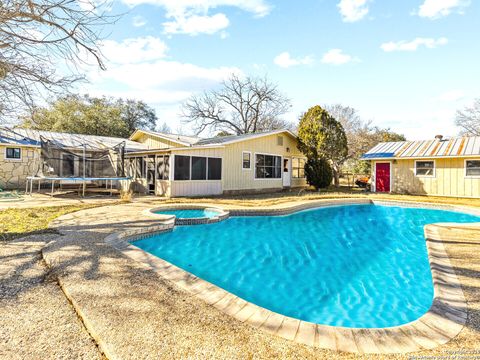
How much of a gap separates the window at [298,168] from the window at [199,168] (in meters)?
7.36

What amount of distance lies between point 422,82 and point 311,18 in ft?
31.6

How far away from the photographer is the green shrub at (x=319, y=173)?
16.7m

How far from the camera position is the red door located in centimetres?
1658

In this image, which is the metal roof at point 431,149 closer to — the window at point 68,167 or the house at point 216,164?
the house at point 216,164

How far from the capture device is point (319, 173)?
16656 mm

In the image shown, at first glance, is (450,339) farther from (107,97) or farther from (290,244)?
(107,97)

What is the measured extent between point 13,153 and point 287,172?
15848mm

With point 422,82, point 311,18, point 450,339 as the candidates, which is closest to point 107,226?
point 450,339

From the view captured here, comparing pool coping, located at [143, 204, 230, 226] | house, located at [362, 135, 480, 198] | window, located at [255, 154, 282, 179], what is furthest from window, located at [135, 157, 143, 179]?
house, located at [362, 135, 480, 198]

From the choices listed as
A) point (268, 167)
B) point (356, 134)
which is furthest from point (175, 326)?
point (356, 134)

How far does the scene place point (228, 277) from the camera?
4.67m

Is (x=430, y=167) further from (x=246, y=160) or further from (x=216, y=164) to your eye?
(x=216, y=164)

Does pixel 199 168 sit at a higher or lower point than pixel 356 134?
lower

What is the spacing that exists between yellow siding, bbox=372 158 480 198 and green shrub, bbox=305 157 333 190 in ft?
13.0
